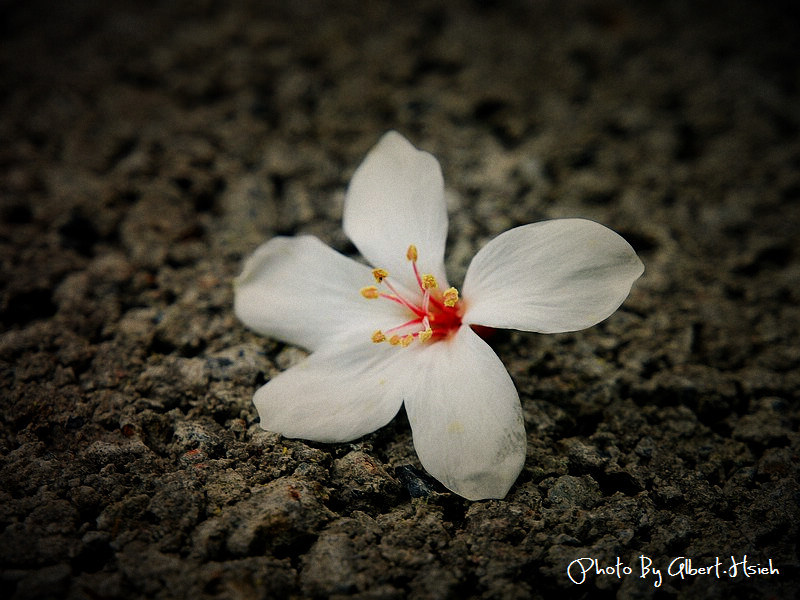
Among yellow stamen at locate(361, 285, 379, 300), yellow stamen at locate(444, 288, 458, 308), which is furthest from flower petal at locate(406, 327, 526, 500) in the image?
yellow stamen at locate(361, 285, 379, 300)

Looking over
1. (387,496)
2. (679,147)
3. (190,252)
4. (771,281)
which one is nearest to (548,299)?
(387,496)

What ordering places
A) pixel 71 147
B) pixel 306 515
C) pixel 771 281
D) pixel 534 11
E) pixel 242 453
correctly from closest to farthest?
pixel 306 515, pixel 242 453, pixel 771 281, pixel 71 147, pixel 534 11

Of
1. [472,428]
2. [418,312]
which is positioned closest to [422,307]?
[418,312]

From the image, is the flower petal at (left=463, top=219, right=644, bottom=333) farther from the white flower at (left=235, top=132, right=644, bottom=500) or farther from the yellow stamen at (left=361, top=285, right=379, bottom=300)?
the yellow stamen at (left=361, top=285, right=379, bottom=300)

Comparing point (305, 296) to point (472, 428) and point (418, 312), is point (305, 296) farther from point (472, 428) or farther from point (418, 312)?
point (472, 428)

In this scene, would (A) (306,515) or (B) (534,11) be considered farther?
(B) (534,11)

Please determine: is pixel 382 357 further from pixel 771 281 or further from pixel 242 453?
pixel 771 281
